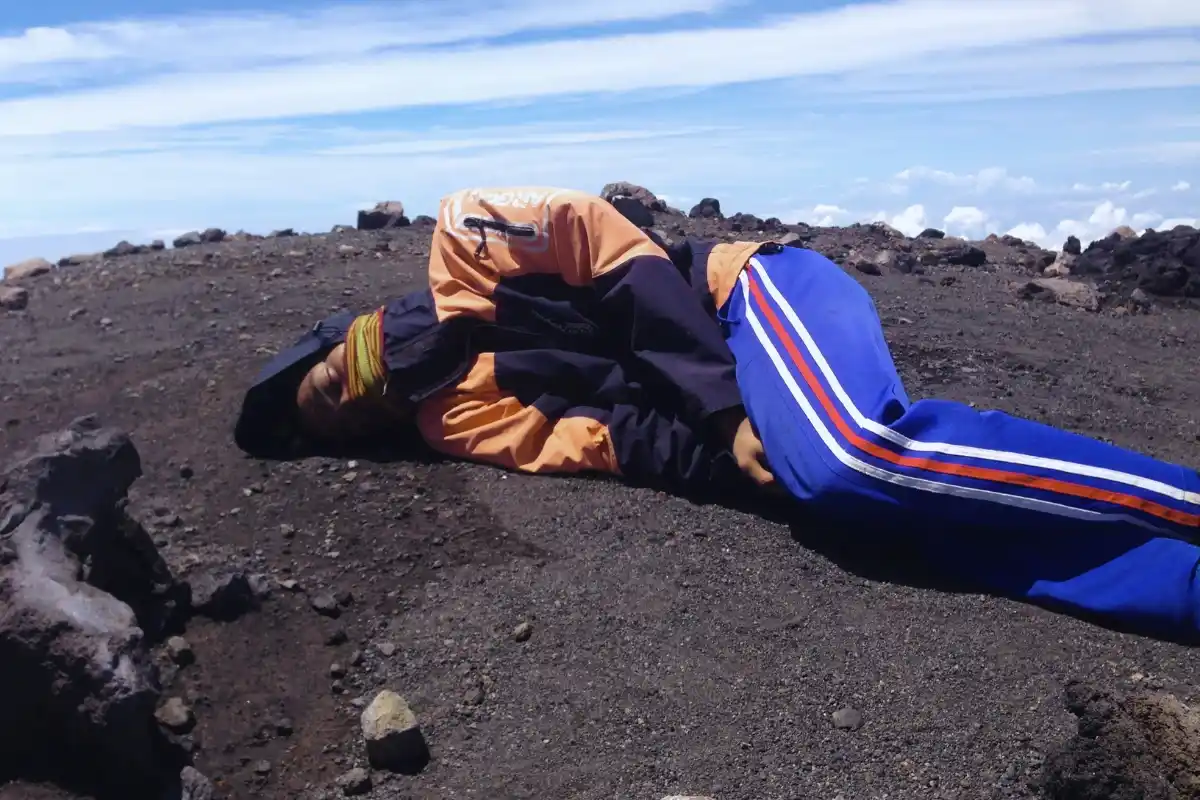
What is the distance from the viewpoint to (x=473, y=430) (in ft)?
14.5

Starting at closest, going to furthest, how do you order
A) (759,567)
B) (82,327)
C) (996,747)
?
1. (996,747)
2. (759,567)
3. (82,327)

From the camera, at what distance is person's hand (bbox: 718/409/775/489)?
3854mm

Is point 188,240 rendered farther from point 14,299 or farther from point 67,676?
point 67,676

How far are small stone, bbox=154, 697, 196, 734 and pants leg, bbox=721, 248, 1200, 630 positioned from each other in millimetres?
1864

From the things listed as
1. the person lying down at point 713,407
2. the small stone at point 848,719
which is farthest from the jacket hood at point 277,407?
the small stone at point 848,719

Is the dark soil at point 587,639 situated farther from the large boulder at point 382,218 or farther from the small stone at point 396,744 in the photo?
the large boulder at point 382,218

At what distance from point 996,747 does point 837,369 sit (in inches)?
Result: 57.6

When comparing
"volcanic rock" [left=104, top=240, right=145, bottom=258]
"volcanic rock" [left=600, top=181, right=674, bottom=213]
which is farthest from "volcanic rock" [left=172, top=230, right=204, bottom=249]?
"volcanic rock" [left=600, top=181, right=674, bottom=213]

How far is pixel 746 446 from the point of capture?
3.91 m

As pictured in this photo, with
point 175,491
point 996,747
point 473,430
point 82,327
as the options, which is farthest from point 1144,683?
point 82,327

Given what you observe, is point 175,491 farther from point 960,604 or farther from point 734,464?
point 960,604

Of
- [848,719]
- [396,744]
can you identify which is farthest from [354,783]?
[848,719]

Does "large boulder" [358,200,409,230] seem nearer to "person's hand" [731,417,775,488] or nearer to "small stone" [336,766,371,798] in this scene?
"person's hand" [731,417,775,488]

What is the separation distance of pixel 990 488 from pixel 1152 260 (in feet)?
21.0
